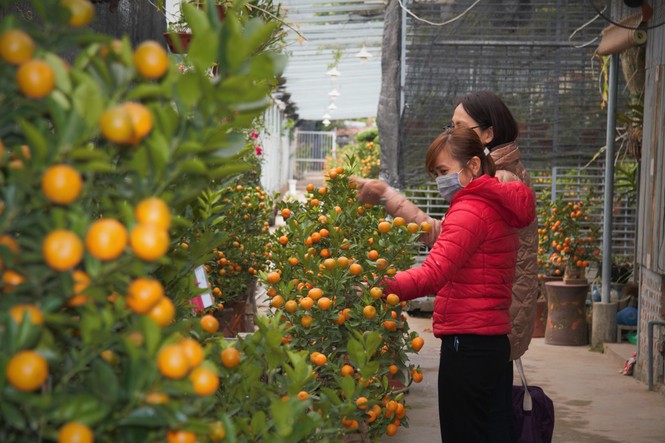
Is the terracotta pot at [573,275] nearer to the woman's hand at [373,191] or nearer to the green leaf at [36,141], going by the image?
the woman's hand at [373,191]

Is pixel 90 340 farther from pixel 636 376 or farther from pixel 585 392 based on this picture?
pixel 636 376

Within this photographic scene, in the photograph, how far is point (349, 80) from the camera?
20.5 meters

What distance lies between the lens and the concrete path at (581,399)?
17.4 feet

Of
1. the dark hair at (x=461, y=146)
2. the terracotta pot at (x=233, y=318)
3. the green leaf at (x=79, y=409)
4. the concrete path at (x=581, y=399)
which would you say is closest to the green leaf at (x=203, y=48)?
the green leaf at (x=79, y=409)

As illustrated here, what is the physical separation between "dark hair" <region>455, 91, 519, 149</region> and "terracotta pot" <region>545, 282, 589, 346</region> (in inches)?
213

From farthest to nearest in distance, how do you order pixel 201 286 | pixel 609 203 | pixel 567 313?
pixel 567 313, pixel 609 203, pixel 201 286

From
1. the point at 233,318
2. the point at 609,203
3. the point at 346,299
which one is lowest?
the point at 233,318

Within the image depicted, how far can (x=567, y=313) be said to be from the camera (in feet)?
27.5

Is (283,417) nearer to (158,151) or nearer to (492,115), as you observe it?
(158,151)

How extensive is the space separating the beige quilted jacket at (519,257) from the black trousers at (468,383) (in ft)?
0.83

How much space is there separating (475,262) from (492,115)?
656 millimetres

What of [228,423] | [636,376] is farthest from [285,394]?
[636,376]

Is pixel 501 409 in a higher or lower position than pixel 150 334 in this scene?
lower

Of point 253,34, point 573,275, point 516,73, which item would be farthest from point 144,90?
point 516,73
